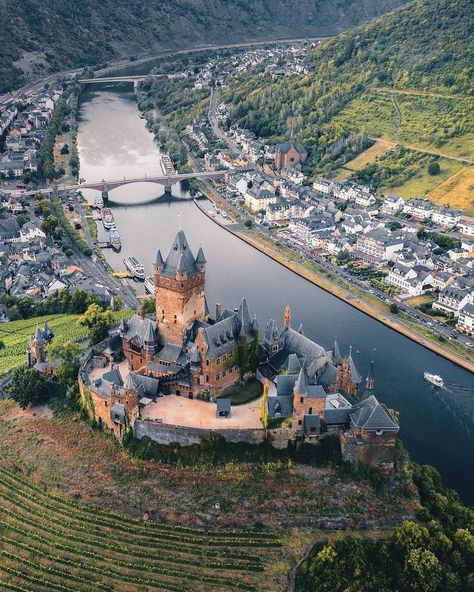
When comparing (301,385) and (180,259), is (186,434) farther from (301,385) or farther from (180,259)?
(180,259)

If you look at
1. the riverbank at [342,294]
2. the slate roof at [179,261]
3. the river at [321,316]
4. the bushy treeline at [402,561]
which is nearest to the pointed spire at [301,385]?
the bushy treeline at [402,561]

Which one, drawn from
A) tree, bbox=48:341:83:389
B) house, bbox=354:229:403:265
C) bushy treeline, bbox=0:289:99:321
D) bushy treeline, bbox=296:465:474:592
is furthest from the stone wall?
house, bbox=354:229:403:265

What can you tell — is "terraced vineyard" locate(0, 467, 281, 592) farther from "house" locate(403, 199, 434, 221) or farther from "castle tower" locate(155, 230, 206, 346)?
"house" locate(403, 199, 434, 221)

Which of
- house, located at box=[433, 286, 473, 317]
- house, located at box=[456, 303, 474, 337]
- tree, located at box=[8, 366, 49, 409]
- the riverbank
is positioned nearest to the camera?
tree, located at box=[8, 366, 49, 409]

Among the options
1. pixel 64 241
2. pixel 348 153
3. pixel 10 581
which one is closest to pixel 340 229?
pixel 348 153

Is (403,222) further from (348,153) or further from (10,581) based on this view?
(10,581)

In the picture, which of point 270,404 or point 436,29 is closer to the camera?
point 270,404

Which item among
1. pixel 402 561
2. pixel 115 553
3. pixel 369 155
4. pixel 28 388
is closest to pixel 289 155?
pixel 369 155
